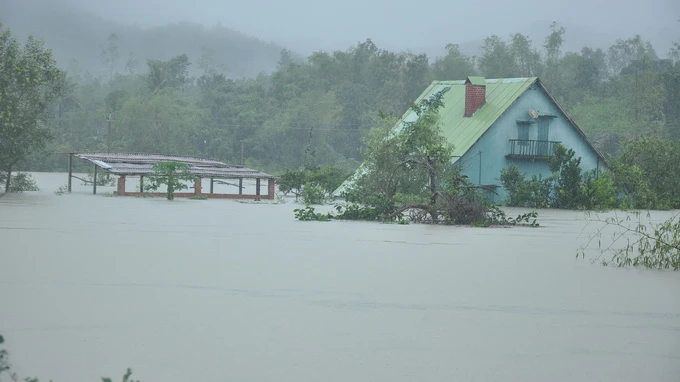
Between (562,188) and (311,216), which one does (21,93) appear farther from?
(562,188)

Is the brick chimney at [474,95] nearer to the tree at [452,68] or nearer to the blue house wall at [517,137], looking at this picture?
the blue house wall at [517,137]

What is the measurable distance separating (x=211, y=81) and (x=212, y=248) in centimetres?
8432

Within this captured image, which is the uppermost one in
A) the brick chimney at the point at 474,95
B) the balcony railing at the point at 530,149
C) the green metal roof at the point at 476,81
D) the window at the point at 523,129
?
the green metal roof at the point at 476,81

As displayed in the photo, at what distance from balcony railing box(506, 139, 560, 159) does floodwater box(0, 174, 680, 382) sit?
16.0 metres

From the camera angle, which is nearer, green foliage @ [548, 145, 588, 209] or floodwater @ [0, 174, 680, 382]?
floodwater @ [0, 174, 680, 382]

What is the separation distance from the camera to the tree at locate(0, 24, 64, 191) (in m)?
35.5

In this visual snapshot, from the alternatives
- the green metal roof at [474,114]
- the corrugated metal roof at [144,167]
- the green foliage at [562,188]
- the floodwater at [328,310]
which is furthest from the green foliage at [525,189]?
the floodwater at [328,310]

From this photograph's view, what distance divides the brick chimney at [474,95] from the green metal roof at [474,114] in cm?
5

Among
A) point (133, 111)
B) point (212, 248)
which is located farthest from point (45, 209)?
point (133, 111)

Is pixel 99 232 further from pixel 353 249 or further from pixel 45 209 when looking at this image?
pixel 45 209

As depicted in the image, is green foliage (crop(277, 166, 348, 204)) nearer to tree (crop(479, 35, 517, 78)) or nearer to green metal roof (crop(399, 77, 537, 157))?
green metal roof (crop(399, 77, 537, 157))

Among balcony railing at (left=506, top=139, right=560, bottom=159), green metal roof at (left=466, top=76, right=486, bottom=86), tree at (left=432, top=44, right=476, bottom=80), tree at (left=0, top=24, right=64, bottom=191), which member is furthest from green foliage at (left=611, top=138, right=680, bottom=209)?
tree at (left=432, top=44, right=476, bottom=80)

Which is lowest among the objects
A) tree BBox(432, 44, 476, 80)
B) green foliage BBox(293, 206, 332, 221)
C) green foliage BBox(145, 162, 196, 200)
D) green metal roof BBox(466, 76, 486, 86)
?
green foliage BBox(293, 206, 332, 221)

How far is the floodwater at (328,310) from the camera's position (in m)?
8.45
